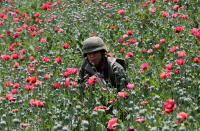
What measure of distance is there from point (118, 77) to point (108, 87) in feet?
0.64

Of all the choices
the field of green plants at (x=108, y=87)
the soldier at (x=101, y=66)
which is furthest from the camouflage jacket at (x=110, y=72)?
the field of green plants at (x=108, y=87)

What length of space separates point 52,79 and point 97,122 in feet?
4.88

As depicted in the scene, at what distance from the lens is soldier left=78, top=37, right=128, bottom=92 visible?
479cm

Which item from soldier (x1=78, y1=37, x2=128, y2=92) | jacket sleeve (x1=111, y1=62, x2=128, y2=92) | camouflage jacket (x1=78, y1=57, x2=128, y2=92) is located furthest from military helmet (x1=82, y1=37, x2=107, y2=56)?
jacket sleeve (x1=111, y1=62, x2=128, y2=92)

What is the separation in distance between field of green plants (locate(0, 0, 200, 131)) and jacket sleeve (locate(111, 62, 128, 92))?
151 millimetres

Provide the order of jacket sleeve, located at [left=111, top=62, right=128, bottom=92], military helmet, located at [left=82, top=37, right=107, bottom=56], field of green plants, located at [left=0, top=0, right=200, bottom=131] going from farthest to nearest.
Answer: military helmet, located at [left=82, top=37, right=107, bottom=56] → jacket sleeve, located at [left=111, top=62, right=128, bottom=92] → field of green plants, located at [left=0, top=0, right=200, bottom=131]

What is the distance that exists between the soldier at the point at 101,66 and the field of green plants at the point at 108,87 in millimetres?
188

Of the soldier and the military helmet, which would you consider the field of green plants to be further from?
the military helmet

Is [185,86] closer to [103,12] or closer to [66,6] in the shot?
[103,12]

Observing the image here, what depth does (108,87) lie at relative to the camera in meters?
4.67

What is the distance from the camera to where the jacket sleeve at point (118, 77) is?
469 cm

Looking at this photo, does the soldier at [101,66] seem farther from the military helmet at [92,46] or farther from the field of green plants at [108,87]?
the field of green plants at [108,87]

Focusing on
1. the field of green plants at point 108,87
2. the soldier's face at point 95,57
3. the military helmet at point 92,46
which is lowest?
the field of green plants at point 108,87

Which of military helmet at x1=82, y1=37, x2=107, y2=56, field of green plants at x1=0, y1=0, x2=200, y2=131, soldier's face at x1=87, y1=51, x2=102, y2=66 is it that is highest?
military helmet at x1=82, y1=37, x2=107, y2=56
